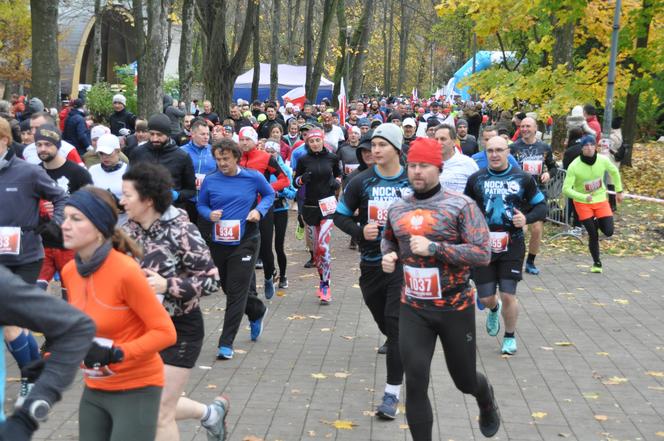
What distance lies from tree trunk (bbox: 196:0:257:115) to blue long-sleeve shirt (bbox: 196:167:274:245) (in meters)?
16.7

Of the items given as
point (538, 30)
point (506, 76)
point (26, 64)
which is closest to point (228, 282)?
point (506, 76)

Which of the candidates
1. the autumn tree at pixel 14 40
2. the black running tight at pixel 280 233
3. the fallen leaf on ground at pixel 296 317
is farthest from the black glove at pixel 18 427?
the autumn tree at pixel 14 40

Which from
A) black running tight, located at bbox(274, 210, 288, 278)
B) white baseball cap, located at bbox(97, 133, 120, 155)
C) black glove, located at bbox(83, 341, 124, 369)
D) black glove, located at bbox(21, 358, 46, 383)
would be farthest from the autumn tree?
black glove, located at bbox(21, 358, 46, 383)

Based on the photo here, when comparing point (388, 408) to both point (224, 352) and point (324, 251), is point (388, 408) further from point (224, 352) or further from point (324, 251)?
point (324, 251)

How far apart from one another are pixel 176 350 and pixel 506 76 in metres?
18.9

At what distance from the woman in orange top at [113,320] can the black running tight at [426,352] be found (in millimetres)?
1744

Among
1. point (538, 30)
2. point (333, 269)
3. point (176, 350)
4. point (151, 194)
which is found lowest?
point (333, 269)

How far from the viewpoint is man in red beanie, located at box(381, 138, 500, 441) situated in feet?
18.0

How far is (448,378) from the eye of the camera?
310 inches

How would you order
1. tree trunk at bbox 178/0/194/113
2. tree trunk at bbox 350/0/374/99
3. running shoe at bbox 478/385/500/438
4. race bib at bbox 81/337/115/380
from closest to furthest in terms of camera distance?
race bib at bbox 81/337/115/380, running shoe at bbox 478/385/500/438, tree trunk at bbox 178/0/194/113, tree trunk at bbox 350/0/374/99

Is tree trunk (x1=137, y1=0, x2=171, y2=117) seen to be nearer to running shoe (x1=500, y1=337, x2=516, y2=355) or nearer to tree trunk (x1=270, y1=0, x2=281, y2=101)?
running shoe (x1=500, y1=337, x2=516, y2=355)

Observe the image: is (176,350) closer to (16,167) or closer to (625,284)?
(16,167)

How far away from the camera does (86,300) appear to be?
411 centimetres

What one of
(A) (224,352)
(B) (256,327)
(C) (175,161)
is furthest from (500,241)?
(C) (175,161)
